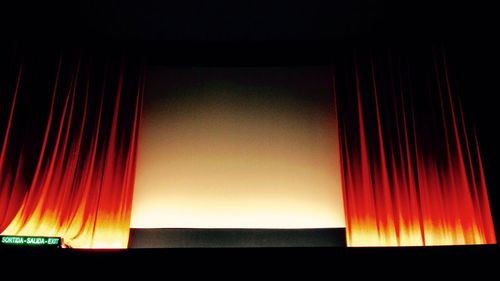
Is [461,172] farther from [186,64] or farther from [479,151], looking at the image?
[186,64]

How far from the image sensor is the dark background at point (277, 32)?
2.91m

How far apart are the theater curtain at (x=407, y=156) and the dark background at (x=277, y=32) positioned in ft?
0.33

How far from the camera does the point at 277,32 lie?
321 centimetres

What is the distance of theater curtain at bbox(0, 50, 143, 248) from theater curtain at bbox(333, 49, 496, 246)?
1.65 m

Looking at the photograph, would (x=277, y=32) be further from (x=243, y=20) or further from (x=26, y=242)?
(x=26, y=242)

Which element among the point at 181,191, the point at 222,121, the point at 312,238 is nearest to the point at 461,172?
the point at 312,238

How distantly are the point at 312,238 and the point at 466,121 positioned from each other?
4.70 feet

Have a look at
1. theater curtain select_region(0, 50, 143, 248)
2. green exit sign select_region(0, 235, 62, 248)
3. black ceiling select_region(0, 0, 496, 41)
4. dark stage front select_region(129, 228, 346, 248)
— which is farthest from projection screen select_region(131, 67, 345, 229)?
green exit sign select_region(0, 235, 62, 248)

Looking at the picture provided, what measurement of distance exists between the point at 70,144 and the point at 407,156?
2.52 metres

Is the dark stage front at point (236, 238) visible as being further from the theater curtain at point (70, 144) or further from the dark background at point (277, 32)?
the dark background at point (277, 32)

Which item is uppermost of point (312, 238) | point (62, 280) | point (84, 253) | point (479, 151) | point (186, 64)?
point (186, 64)

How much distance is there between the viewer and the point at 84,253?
7.02ft

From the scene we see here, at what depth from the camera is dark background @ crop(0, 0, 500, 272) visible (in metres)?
2.91

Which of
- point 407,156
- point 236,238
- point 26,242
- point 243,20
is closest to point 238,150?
point 236,238
